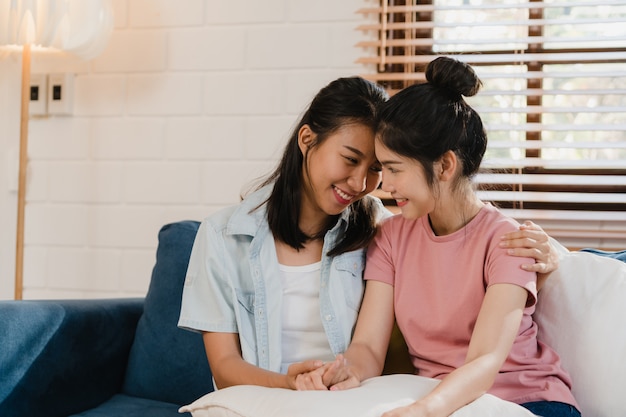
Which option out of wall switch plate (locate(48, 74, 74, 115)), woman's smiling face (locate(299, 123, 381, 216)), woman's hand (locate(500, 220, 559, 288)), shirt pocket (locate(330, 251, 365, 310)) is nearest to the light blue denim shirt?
shirt pocket (locate(330, 251, 365, 310))

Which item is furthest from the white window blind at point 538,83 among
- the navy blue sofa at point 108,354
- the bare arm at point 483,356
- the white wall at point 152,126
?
the bare arm at point 483,356

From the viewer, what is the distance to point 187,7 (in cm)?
239

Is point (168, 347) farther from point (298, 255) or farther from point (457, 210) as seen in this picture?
point (457, 210)

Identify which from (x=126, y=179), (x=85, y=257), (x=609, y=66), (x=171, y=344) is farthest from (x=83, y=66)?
(x=609, y=66)

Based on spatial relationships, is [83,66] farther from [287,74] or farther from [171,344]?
[171,344]

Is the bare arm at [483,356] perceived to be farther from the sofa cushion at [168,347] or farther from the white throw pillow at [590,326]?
the sofa cushion at [168,347]

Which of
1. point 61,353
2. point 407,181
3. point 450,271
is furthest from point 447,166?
point 61,353

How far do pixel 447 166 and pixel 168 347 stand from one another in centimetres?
84

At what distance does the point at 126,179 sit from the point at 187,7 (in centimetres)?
55

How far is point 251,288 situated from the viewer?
5.07 feet

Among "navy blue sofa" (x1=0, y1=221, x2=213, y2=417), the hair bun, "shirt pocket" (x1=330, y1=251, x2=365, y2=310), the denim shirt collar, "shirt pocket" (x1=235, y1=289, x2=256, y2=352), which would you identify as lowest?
"navy blue sofa" (x1=0, y1=221, x2=213, y2=417)

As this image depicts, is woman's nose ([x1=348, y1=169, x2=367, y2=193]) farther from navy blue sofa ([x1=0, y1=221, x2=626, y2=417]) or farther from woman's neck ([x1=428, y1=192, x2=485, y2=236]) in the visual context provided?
navy blue sofa ([x1=0, y1=221, x2=626, y2=417])

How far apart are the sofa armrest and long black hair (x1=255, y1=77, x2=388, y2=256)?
0.55 meters

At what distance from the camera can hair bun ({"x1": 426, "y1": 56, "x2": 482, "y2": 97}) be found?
1400 mm
